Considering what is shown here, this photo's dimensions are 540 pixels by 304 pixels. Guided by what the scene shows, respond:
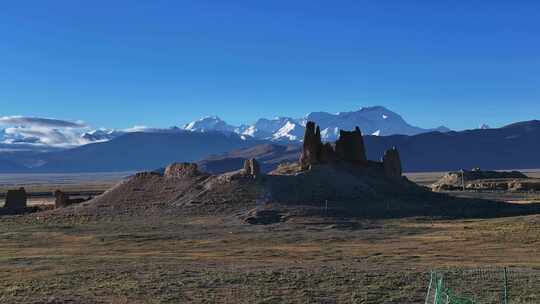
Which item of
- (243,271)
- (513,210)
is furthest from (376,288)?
(513,210)

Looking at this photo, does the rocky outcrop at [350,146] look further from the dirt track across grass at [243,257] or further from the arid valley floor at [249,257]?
the dirt track across grass at [243,257]

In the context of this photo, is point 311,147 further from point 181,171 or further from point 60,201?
point 60,201

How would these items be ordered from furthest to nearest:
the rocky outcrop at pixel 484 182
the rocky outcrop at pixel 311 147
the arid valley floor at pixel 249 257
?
the rocky outcrop at pixel 484 182 → the rocky outcrop at pixel 311 147 → the arid valley floor at pixel 249 257

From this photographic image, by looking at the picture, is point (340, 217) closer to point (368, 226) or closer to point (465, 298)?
point (368, 226)

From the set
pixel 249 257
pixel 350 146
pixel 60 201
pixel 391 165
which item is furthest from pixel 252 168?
pixel 249 257

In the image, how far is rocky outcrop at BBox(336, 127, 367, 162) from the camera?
87000 mm

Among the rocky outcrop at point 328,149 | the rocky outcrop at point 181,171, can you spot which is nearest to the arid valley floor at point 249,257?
the rocky outcrop at point 181,171

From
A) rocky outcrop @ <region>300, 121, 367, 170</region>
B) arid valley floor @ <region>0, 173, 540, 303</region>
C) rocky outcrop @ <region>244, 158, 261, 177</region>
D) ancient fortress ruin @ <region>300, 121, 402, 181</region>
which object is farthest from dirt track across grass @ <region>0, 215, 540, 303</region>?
ancient fortress ruin @ <region>300, 121, 402, 181</region>

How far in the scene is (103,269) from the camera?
32.4m

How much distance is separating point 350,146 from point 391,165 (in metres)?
6.01

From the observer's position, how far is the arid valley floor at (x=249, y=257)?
83.7 ft

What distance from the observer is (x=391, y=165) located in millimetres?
89688

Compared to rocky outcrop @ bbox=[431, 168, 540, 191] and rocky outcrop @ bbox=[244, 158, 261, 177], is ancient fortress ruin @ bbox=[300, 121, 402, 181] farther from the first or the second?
rocky outcrop @ bbox=[431, 168, 540, 191]

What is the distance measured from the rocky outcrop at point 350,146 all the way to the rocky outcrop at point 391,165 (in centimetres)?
323
